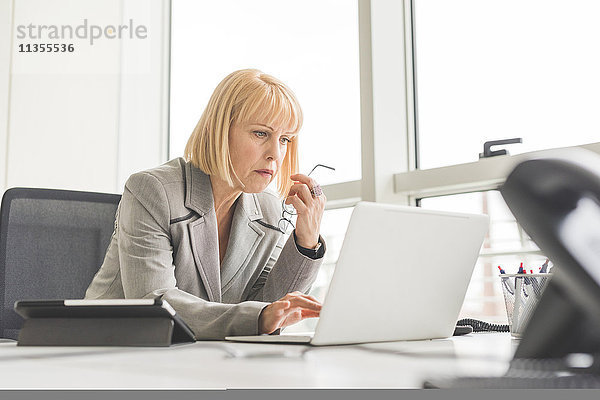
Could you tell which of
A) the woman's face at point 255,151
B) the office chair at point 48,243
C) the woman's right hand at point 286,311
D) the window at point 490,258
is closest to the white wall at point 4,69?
the office chair at point 48,243

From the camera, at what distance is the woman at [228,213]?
1370 mm

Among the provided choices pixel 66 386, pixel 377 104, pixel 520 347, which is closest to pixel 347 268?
pixel 520 347

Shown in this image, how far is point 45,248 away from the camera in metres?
1.77

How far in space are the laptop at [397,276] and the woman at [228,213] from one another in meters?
0.38

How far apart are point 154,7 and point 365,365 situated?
122 inches

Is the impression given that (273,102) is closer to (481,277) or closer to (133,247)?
(133,247)

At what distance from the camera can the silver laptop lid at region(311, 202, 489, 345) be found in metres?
0.91

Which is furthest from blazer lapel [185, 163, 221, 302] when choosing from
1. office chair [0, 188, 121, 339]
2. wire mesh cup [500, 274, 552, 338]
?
wire mesh cup [500, 274, 552, 338]

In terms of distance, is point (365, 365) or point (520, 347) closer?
point (520, 347)

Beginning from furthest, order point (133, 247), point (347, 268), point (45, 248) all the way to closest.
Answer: point (45, 248)
point (133, 247)
point (347, 268)

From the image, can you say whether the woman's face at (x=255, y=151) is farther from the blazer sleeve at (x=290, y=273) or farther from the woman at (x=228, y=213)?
the blazer sleeve at (x=290, y=273)

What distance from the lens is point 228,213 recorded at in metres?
1.65

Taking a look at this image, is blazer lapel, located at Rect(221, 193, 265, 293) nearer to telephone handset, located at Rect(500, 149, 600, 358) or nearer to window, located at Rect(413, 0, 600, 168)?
window, located at Rect(413, 0, 600, 168)

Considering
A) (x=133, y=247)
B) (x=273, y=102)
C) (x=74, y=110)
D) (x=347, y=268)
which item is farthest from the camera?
(x=74, y=110)
